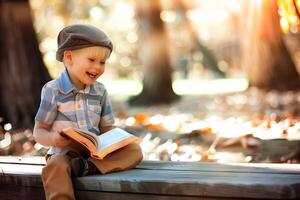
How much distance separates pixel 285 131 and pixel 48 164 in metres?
2.91

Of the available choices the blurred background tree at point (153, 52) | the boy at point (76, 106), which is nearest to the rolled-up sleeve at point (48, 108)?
the boy at point (76, 106)

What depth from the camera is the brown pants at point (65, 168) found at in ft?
10.8

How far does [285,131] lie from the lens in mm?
5676

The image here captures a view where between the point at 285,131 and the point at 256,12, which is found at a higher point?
the point at 256,12

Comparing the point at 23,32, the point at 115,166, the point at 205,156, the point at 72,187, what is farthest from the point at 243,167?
the point at 23,32

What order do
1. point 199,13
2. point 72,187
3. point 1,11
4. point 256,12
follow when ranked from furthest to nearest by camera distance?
point 199,13 → point 256,12 → point 1,11 → point 72,187

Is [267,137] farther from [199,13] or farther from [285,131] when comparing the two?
[199,13]

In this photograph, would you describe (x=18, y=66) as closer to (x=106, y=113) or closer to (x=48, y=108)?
(x=106, y=113)

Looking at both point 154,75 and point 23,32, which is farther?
point 154,75

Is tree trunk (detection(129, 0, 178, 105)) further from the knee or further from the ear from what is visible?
the knee

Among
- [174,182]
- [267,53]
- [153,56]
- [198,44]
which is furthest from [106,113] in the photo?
[198,44]

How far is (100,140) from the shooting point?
138 inches

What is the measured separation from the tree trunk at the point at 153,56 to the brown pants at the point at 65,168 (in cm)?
787

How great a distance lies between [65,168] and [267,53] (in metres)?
8.67
